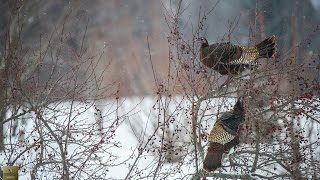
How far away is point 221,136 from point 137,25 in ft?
10.7

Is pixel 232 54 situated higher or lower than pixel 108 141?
higher

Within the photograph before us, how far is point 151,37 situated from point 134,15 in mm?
570

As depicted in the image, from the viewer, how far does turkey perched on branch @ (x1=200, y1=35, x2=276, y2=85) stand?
3113mm

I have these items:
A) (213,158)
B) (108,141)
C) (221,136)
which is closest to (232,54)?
(221,136)

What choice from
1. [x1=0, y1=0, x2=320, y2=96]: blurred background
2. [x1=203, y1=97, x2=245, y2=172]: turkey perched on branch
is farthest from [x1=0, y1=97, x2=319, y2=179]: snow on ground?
[x1=0, y1=0, x2=320, y2=96]: blurred background

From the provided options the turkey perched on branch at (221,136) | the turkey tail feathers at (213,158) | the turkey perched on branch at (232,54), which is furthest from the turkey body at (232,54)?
the turkey tail feathers at (213,158)

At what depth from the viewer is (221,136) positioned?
3043 millimetres

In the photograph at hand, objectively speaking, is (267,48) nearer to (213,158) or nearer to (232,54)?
(232,54)

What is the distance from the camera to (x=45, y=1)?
19.2ft

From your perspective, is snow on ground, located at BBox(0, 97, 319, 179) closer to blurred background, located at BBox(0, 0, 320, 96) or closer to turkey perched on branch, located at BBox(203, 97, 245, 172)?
turkey perched on branch, located at BBox(203, 97, 245, 172)

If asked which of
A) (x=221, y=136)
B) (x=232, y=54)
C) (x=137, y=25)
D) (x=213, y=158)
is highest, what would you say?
(x=137, y=25)

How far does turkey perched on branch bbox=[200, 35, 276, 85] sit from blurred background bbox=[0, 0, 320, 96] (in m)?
0.82

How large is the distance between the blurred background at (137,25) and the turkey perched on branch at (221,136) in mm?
1053

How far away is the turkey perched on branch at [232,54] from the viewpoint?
3.11 m
